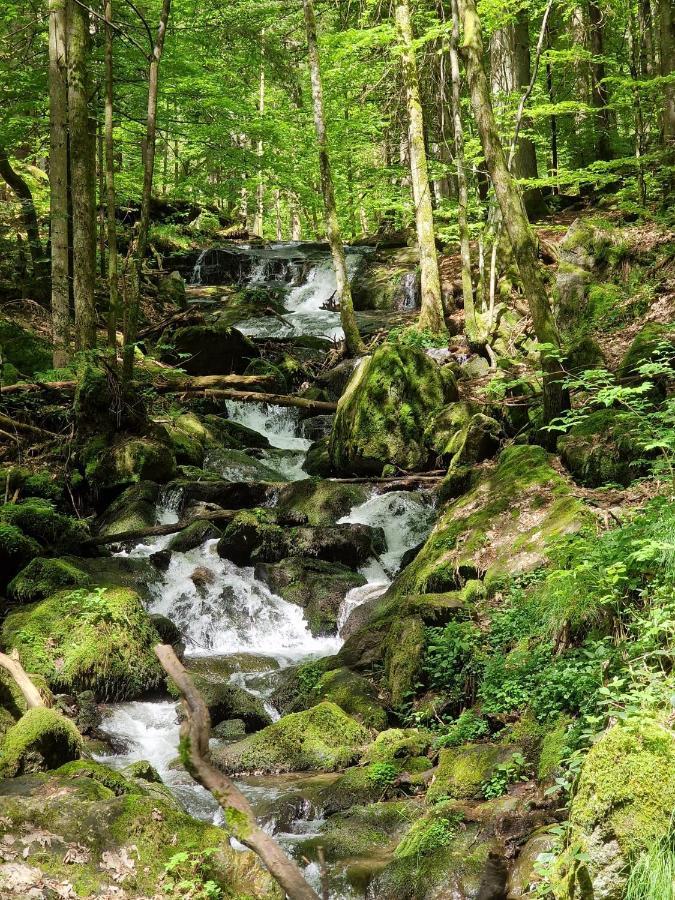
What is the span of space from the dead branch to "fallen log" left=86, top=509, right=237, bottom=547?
13.9 ft

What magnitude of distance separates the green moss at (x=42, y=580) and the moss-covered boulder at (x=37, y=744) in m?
3.11

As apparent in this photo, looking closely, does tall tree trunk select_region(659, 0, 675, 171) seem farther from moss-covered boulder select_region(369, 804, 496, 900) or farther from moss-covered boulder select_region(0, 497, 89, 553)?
moss-covered boulder select_region(369, 804, 496, 900)

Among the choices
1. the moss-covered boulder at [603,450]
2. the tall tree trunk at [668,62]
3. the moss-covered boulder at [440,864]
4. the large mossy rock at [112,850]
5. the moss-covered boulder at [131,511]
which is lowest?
the moss-covered boulder at [440,864]

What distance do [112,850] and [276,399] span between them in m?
10.7

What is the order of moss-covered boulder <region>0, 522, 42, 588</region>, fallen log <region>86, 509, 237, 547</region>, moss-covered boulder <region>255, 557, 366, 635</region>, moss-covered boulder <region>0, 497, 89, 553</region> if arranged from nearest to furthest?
1. moss-covered boulder <region>0, 522, 42, 588</region>
2. moss-covered boulder <region>255, 557, 366, 635</region>
3. moss-covered boulder <region>0, 497, 89, 553</region>
4. fallen log <region>86, 509, 237, 547</region>

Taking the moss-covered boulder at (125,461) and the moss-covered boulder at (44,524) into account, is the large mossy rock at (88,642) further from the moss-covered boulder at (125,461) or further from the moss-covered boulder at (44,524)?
the moss-covered boulder at (125,461)

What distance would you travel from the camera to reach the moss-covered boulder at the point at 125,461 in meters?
11.6

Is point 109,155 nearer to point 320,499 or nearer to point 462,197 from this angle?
point 320,499

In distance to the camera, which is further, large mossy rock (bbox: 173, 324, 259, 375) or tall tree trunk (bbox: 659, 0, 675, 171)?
large mossy rock (bbox: 173, 324, 259, 375)

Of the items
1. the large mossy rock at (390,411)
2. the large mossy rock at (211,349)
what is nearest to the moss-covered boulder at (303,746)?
A: the large mossy rock at (390,411)

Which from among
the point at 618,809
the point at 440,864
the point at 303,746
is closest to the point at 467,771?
the point at 440,864

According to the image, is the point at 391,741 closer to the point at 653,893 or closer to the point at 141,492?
the point at 653,893

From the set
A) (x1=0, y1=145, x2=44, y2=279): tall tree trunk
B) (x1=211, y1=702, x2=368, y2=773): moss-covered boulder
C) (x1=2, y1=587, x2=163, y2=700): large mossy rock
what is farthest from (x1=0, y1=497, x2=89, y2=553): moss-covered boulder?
(x1=0, y1=145, x2=44, y2=279): tall tree trunk

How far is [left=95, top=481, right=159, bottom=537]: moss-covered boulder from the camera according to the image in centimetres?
1064
